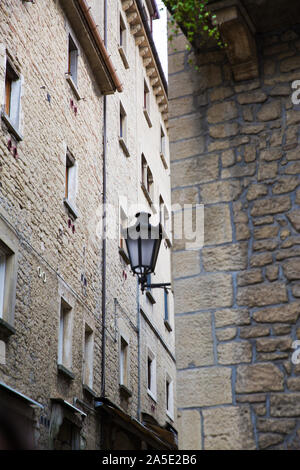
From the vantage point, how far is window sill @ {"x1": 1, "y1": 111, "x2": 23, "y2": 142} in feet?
34.3

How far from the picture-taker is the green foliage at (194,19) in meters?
6.67

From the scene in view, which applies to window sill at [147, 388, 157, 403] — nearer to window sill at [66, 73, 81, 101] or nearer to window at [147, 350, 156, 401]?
window at [147, 350, 156, 401]

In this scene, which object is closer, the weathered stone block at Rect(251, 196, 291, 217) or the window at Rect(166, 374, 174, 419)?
the weathered stone block at Rect(251, 196, 291, 217)

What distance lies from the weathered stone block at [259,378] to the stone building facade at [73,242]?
159 inches

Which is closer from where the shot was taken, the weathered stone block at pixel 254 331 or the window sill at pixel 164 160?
the weathered stone block at pixel 254 331

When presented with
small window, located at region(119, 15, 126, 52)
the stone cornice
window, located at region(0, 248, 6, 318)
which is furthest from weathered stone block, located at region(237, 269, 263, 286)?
the stone cornice

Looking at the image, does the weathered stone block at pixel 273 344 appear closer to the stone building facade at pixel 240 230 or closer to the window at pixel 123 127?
the stone building facade at pixel 240 230

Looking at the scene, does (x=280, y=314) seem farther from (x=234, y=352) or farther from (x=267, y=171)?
(x=267, y=171)

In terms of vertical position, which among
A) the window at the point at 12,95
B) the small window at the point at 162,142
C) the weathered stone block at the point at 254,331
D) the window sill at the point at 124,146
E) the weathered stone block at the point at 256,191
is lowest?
the weathered stone block at the point at 254,331

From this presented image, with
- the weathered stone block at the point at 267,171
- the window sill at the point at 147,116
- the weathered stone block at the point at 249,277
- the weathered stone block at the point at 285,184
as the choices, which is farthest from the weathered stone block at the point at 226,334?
the window sill at the point at 147,116

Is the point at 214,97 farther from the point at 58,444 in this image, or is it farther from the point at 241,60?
the point at 58,444

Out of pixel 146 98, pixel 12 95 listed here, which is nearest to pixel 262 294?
pixel 12 95

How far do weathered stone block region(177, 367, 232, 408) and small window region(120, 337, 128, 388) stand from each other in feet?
32.0

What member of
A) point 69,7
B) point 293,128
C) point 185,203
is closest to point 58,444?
point 185,203
